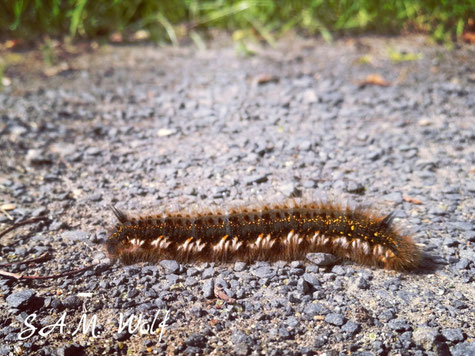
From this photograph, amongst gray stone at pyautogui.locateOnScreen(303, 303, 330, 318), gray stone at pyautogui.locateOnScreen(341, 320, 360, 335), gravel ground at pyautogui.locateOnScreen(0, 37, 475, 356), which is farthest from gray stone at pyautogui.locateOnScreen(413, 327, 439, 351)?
gray stone at pyautogui.locateOnScreen(303, 303, 330, 318)

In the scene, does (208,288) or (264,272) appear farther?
(264,272)

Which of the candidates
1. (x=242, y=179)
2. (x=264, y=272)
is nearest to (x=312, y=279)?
(x=264, y=272)

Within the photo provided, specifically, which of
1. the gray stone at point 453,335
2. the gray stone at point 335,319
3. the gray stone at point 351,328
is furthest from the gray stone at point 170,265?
the gray stone at point 453,335

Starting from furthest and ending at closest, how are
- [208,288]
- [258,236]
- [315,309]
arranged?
[258,236] → [208,288] → [315,309]

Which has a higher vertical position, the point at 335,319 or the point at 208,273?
the point at 208,273

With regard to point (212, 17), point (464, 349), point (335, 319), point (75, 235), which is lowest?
point (464, 349)

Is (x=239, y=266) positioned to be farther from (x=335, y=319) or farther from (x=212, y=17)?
(x=212, y=17)

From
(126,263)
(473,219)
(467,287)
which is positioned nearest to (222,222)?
(126,263)
